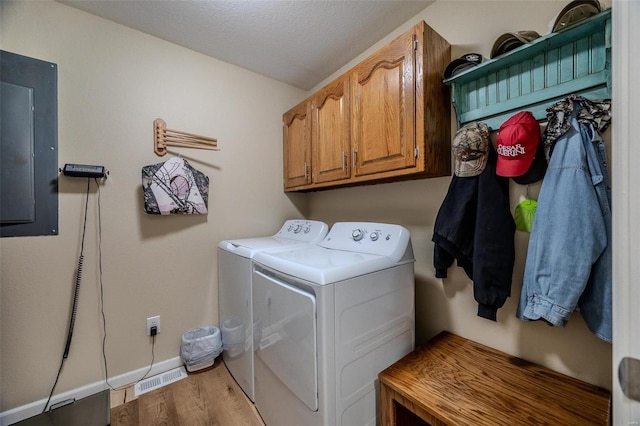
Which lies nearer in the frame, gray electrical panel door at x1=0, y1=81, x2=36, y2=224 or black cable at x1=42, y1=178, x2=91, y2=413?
gray electrical panel door at x1=0, y1=81, x2=36, y2=224

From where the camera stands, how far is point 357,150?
1583 mm

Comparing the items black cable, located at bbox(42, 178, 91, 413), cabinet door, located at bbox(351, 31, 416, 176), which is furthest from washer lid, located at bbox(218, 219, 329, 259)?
black cable, located at bbox(42, 178, 91, 413)

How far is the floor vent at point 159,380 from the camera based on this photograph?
1.64 m

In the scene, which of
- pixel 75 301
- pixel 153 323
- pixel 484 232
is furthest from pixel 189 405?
pixel 484 232

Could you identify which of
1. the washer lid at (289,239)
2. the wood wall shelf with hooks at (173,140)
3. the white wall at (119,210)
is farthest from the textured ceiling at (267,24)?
the washer lid at (289,239)

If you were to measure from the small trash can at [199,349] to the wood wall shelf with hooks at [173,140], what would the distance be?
4.55 ft

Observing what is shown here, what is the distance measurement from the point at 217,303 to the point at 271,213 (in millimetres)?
889

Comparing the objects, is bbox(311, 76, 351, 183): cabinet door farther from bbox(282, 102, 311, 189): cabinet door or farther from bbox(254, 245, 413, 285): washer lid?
bbox(254, 245, 413, 285): washer lid

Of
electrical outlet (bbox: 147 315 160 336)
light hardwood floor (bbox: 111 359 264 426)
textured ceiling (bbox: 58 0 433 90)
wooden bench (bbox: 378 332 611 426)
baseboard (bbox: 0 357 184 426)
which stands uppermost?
A: textured ceiling (bbox: 58 0 433 90)

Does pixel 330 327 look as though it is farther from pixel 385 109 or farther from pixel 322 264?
pixel 385 109

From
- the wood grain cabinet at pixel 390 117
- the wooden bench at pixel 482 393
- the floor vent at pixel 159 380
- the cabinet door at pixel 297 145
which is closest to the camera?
the wooden bench at pixel 482 393

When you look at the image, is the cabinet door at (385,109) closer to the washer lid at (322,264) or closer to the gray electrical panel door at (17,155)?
the washer lid at (322,264)

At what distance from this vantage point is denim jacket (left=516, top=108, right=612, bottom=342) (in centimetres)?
86

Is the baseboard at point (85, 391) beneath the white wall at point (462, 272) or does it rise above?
beneath
